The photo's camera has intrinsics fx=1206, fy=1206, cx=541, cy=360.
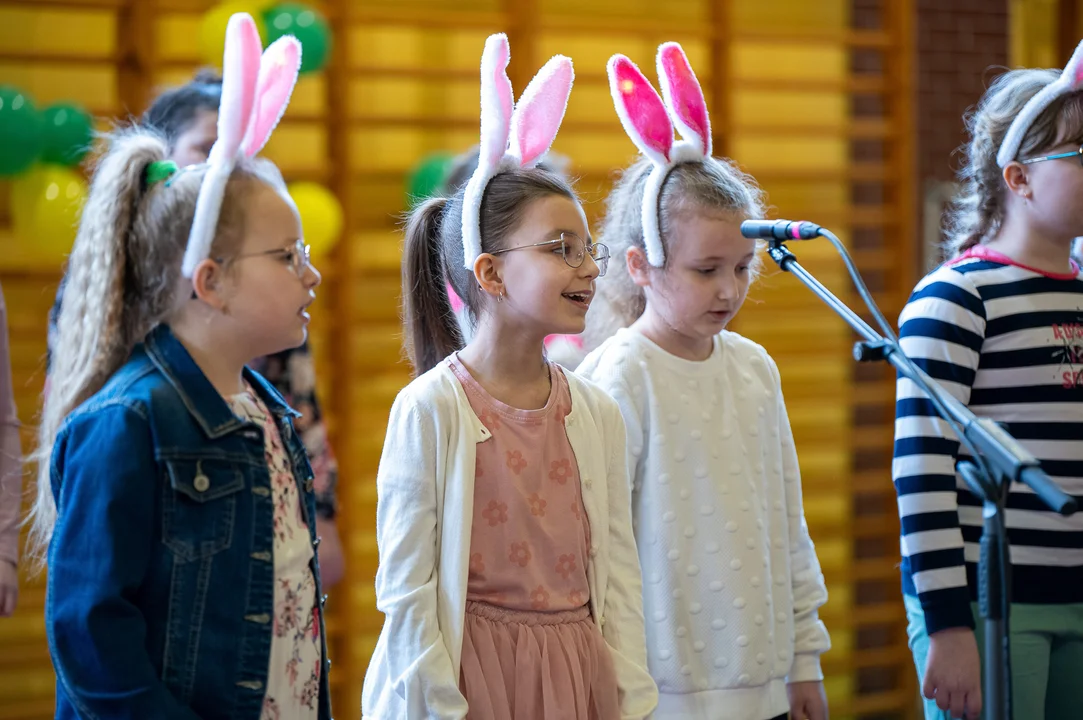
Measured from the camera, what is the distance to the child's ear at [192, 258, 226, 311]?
1.64 m

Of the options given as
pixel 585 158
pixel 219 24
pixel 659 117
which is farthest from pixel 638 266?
pixel 585 158

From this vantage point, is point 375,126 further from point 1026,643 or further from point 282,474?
point 1026,643

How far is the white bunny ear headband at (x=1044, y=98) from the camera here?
2123 mm

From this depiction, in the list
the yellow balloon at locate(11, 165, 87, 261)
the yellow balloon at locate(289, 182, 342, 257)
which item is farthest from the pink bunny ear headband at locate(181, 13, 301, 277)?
the yellow balloon at locate(289, 182, 342, 257)

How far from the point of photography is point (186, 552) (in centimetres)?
155

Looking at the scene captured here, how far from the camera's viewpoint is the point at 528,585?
1.78 metres

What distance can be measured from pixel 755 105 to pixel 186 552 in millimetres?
3576

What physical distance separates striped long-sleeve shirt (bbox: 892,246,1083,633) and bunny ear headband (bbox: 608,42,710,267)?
48 cm

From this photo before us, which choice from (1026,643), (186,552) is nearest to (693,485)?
(1026,643)

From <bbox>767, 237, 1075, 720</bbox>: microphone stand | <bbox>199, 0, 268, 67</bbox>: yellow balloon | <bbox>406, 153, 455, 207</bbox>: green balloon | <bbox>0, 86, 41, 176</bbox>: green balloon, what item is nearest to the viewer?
<bbox>767, 237, 1075, 720</bbox>: microphone stand

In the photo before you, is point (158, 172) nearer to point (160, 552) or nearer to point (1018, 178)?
point (160, 552)

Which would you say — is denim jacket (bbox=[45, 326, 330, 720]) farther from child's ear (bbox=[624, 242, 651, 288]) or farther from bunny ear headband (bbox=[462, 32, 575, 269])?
child's ear (bbox=[624, 242, 651, 288])

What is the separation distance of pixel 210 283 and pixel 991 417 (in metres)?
1.29

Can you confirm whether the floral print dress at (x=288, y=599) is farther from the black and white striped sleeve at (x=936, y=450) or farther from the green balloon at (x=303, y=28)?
the green balloon at (x=303, y=28)
